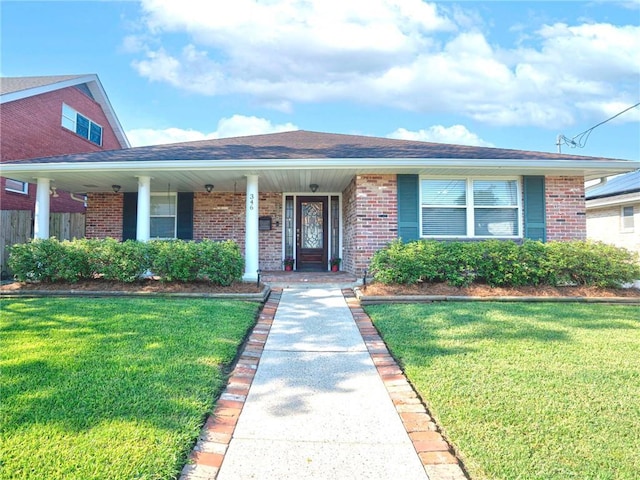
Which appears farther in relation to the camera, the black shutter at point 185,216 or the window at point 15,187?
the window at point 15,187

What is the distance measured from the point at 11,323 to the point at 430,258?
586cm

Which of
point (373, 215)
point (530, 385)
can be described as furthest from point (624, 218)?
point (530, 385)

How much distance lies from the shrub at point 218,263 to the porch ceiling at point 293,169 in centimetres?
172

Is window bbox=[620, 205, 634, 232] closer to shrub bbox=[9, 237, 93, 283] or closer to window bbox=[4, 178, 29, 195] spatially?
shrub bbox=[9, 237, 93, 283]

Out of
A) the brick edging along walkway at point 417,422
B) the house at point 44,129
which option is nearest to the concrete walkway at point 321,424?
the brick edging along walkway at point 417,422

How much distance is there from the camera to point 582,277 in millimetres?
6301

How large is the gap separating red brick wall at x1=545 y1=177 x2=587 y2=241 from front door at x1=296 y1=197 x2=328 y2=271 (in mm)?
5328

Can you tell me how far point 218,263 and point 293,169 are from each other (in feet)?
7.87

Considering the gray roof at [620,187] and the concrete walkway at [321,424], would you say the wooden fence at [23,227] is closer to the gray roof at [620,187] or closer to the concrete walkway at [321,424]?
the concrete walkway at [321,424]

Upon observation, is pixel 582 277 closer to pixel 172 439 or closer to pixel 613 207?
pixel 172 439

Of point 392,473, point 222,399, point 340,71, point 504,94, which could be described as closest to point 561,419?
point 392,473

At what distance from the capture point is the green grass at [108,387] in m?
1.84

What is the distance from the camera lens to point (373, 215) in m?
7.59

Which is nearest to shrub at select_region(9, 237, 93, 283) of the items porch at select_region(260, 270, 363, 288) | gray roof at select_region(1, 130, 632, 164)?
gray roof at select_region(1, 130, 632, 164)
